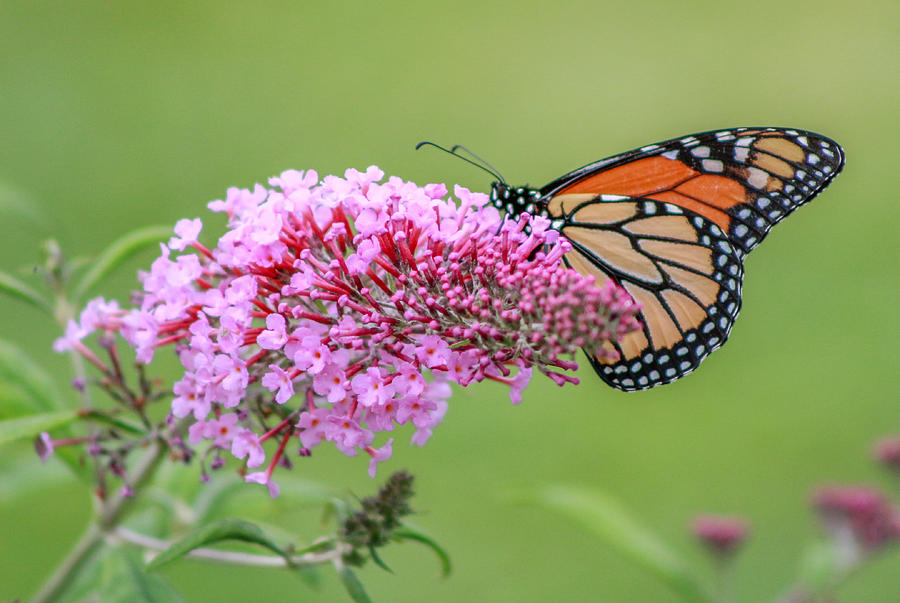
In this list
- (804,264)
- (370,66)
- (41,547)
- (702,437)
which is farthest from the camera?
(370,66)

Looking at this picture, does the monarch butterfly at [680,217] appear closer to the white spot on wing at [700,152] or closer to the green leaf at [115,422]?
the white spot on wing at [700,152]

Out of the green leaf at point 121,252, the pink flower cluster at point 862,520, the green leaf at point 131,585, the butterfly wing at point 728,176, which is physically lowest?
the green leaf at point 131,585

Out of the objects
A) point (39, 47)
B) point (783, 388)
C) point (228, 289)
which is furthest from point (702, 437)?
point (39, 47)

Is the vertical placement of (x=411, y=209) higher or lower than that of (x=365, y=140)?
lower

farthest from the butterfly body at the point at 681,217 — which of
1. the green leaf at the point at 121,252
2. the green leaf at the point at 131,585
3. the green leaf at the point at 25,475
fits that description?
the green leaf at the point at 25,475

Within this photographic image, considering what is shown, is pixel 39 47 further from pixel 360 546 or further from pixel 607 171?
pixel 360 546

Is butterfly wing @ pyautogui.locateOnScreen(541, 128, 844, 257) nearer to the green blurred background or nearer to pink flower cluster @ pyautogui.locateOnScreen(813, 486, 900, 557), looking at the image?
pink flower cluster @ pyautogui.locateOnScreen(813, 486, 900, 557)

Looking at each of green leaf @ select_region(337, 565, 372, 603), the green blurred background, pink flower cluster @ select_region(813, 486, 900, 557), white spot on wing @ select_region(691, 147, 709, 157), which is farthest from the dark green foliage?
the green blurred background
